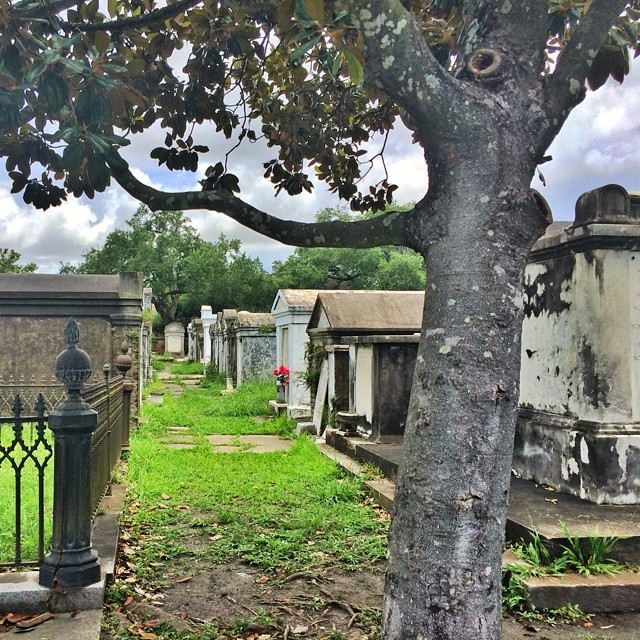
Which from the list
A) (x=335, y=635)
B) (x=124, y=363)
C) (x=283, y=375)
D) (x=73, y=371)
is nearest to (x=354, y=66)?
(x=73, y=371)

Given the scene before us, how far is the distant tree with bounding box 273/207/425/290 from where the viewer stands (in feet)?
146

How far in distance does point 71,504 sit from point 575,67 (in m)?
3.34

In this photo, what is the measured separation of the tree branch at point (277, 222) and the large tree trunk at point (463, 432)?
423 mm

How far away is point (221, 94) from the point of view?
543cm

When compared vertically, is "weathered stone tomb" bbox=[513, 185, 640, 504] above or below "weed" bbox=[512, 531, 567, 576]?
above

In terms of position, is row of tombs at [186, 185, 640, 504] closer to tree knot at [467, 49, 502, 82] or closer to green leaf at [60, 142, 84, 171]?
tree knot at [467, 49, 502, 82]

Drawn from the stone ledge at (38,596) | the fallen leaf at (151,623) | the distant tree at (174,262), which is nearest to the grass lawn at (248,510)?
the fallen leaf at (151,623)

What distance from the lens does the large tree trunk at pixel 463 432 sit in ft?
8.41

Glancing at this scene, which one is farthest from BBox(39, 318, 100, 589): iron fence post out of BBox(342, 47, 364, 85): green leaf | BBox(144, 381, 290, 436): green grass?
BBox(144, 381, 290, 436): green grass

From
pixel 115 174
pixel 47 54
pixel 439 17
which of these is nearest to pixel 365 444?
pixel 439 17

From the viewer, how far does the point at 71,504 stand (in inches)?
145

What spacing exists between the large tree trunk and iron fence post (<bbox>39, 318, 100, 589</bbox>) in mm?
1886

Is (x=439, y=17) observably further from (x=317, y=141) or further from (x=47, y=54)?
(x=47, y=54)

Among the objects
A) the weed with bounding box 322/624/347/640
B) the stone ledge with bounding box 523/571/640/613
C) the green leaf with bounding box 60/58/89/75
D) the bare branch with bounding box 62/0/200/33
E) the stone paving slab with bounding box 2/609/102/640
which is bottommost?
the weed with bounding box 322/624/347/640
